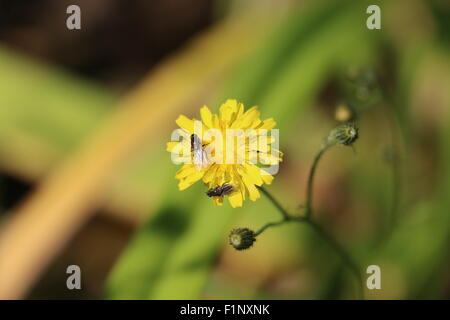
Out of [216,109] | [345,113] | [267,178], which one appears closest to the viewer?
[267,178]

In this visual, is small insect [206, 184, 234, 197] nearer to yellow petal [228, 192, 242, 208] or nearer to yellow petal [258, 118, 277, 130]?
yellow petal [228, 192, 242, 208]

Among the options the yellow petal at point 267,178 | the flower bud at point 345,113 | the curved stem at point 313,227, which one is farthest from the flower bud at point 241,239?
the flower bud at point 345,113

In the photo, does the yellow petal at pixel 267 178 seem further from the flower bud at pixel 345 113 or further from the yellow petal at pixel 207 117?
the flower bud at pixel 345 113

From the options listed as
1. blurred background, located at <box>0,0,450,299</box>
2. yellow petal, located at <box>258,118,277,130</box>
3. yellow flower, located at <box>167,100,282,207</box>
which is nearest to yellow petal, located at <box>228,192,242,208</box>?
yellow flower, located at <box>167,100,282,207</box>

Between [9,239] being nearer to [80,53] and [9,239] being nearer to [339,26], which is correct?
[80,53]

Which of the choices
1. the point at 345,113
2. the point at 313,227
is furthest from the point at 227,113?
the point at 313,227

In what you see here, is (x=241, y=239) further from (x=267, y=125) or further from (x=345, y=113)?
(x=345, y=113)
